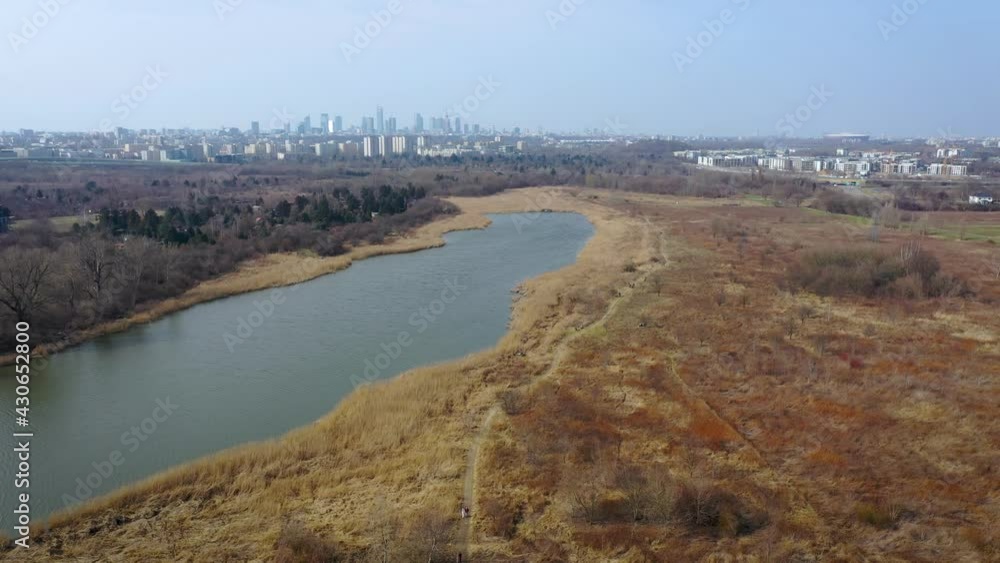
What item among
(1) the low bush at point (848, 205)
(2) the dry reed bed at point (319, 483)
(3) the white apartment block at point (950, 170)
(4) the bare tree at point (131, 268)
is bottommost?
(2) the dry reed bed at point (319, 483)

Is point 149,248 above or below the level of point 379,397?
above

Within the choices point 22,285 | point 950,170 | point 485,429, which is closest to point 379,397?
point 485,429

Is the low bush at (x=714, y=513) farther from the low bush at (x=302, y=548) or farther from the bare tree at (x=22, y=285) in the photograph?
the bare tree at (x=22, y=285)

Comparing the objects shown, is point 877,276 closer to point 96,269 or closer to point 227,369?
point 227,369

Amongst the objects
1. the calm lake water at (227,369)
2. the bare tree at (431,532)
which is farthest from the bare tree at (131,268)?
the bare tree at (431,532)

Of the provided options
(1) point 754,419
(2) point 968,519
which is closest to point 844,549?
(2) point 968,519

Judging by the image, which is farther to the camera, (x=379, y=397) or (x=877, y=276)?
(x=877, y=276)
